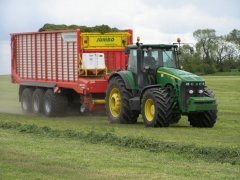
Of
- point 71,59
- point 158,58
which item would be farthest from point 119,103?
point 71,59

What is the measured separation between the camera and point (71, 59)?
2191cm

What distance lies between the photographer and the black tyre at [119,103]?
18.3 m

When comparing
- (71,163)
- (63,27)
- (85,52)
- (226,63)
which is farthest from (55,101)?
(226,63)

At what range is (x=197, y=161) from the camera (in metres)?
10.9

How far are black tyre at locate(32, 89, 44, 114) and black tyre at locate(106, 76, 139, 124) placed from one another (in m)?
4.81

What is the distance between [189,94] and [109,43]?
591cm

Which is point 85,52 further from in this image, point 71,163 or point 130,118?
point 71,163

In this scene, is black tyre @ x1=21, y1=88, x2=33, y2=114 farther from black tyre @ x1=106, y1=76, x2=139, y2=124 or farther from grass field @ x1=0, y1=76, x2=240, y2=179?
grass field @ x1=0, y1=76, x2=240, y2=179

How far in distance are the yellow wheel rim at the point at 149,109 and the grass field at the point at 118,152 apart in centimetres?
31

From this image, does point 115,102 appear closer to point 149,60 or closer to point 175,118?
point 149,60

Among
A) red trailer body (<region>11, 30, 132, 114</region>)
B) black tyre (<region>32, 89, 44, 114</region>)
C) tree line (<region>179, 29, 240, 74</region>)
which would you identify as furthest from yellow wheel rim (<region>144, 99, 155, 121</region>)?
tree line (<region>179, 29, 240, 74</region>)

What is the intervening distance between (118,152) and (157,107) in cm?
480

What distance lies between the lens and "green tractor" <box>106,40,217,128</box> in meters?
16.9

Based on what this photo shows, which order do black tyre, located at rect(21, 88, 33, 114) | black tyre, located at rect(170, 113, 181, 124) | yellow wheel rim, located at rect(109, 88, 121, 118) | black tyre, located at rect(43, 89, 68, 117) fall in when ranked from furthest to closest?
black tyre, located at rect(21, 88, 33, 114), black tyre, located at rect(43, 89, 68, 117), yellow wheel rim, located at rect(109, 88, 121, 118), black tyre, located at rect(170, 113, 181, 124)
